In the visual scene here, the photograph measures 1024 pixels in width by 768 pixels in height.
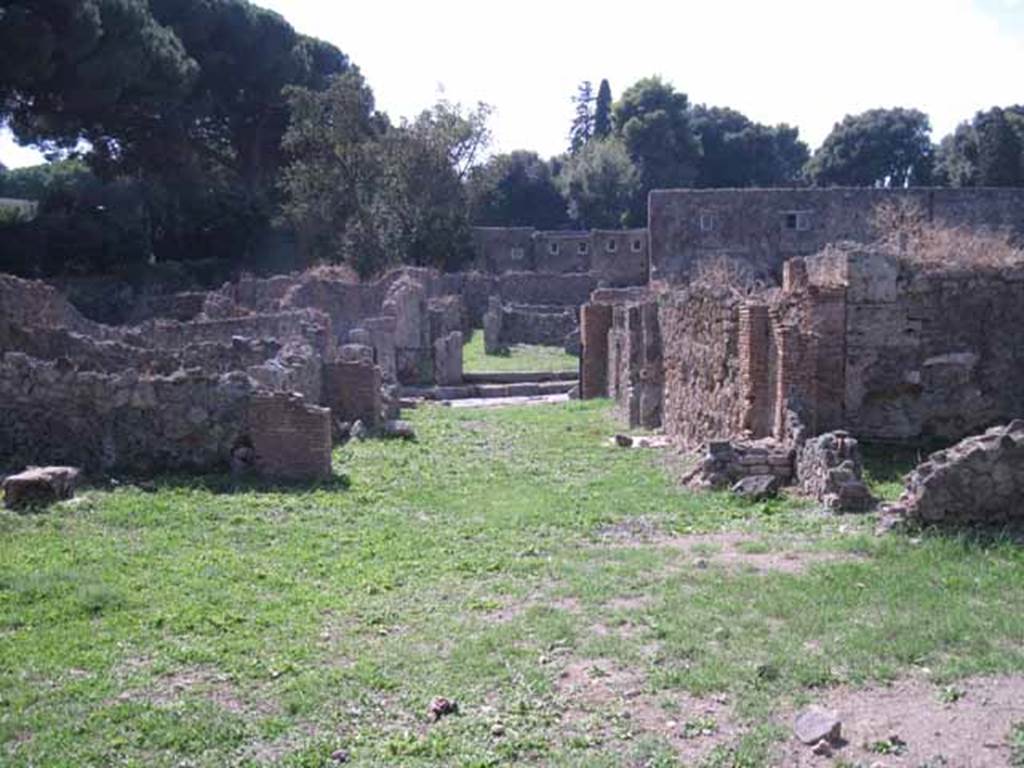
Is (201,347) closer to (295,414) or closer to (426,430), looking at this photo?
(426,430)

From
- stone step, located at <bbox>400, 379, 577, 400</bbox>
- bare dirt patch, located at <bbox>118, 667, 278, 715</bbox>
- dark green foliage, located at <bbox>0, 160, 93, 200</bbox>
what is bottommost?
stone step, located at <bbox>400, 379, 577, 400</bbox>

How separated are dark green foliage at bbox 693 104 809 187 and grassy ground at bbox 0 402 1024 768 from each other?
62.5m

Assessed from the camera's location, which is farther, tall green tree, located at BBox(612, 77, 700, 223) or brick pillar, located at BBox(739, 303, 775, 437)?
tall green tree, located at BBox(612, 77, 700, 223)

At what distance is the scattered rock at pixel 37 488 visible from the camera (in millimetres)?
9290

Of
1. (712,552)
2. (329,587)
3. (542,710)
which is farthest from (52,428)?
(542,710)

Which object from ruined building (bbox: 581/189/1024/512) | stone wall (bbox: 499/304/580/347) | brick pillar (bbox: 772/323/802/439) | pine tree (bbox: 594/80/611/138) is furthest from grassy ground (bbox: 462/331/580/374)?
pine tree (bbox: 594/80/611/138)

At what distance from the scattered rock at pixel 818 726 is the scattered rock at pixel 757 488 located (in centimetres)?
511

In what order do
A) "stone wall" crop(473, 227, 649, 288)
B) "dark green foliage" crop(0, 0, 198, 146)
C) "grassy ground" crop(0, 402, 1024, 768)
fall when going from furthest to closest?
"stone wall" crop(473, 227, 649, 288)
"dark green foliage" crop(0, 0, 198, 146)
"grassy ground" crop(0, 402, 1024, 768)

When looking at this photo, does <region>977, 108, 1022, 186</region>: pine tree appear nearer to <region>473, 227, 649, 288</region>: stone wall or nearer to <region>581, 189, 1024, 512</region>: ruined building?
<region>473, 227, 649, 288</region>: stone wall

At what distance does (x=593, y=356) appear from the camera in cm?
2214

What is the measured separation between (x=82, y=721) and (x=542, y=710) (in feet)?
6.68

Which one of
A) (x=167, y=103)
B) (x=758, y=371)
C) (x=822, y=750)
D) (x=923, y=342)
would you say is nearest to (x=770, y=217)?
(x=167, y=103)

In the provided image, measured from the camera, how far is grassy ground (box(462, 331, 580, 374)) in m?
28.1

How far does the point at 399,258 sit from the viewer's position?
43281 millimetres
